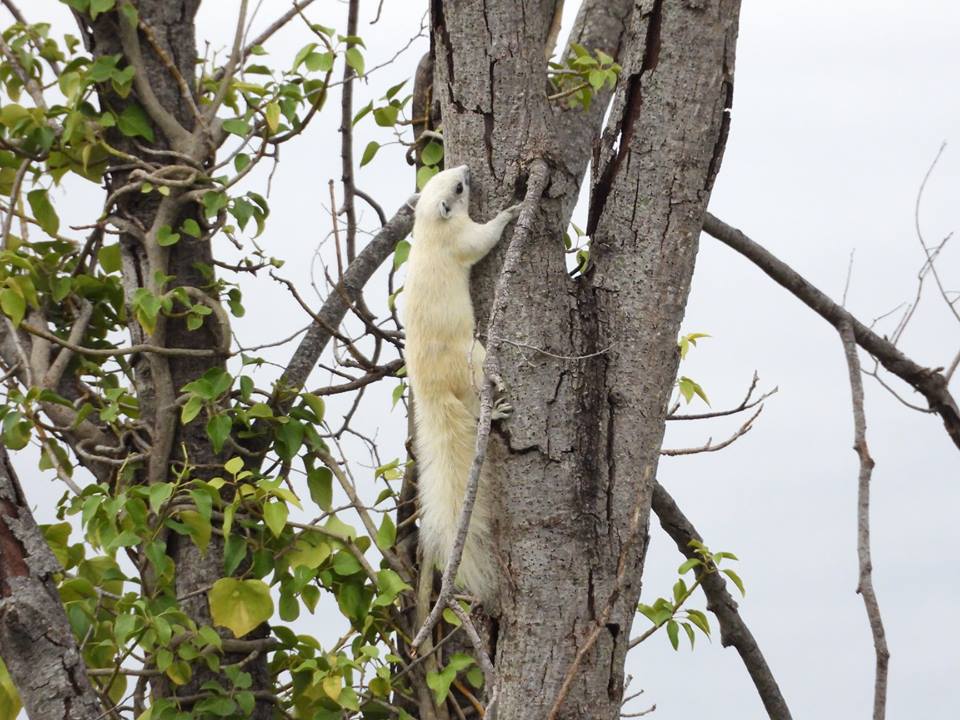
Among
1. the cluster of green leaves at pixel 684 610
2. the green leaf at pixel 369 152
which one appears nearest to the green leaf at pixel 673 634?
the cluster of green leaves at pixel 684 610

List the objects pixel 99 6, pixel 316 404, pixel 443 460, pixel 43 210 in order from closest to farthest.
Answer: pixel 443 460
pixel 316 404
pixel 99 6
pixel 43 210

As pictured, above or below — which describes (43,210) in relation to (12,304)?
above

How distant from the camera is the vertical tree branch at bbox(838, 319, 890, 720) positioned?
2.39 metres

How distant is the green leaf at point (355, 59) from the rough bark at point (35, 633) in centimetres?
154

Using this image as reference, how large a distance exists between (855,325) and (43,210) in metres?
2.60

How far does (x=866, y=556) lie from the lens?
256 cm

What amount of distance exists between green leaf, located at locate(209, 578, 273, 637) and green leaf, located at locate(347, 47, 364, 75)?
1523 mm

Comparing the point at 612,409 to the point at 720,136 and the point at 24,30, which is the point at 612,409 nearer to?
the point at 720,136

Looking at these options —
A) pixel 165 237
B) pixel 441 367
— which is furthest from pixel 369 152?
pixel 441 367

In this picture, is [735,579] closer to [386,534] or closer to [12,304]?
[386,534]

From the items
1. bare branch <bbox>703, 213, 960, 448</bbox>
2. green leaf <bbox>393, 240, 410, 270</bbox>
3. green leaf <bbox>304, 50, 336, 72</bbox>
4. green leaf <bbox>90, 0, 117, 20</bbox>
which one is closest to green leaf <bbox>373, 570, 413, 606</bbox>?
green leaf <bbox>393, 240, 410, 270</bbox>

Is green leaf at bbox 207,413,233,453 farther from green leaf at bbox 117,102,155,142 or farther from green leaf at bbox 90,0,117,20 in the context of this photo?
green leaf at bbox 90,0,117,20

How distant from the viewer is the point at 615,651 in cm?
236

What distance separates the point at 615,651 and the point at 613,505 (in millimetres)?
292
